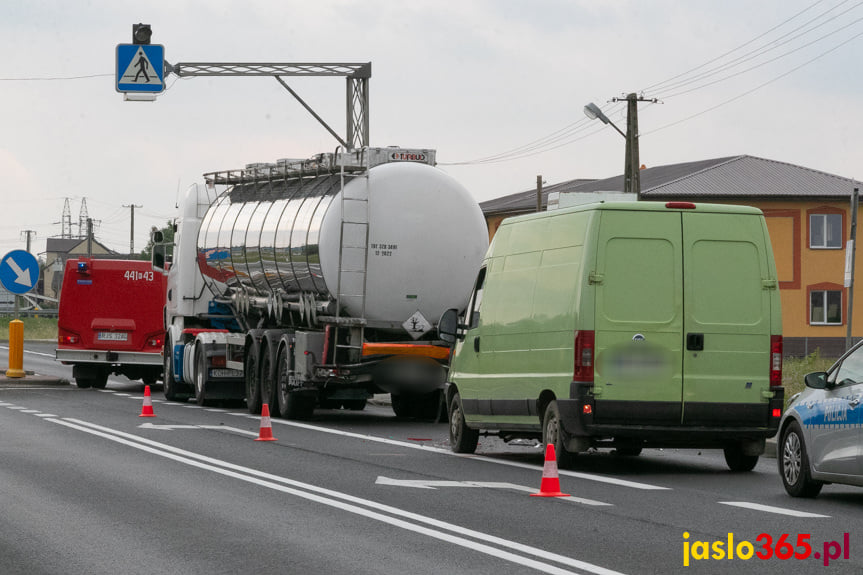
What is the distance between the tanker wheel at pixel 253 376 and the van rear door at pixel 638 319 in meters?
10.9

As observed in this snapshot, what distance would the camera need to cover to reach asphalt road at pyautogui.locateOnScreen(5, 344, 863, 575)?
905 cm

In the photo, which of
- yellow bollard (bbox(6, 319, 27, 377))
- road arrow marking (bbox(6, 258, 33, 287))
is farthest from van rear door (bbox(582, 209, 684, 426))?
yellow bollard (bbox(6, 319, 27, 377))

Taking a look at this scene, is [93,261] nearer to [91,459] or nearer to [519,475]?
[91,459]

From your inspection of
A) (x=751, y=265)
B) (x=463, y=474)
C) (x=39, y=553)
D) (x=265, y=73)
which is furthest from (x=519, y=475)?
(x=265, y=73)

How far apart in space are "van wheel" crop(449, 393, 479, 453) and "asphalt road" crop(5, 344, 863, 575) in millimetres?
258

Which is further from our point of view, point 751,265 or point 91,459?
point 91,459

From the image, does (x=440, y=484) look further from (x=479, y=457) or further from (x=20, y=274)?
(x=20, y=274)

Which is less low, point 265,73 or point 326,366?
point 265,73

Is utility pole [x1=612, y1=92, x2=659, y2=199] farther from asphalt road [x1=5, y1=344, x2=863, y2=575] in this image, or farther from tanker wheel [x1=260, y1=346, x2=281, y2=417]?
asphalt road [x1=5, y1=344, x2=863, y2=575]

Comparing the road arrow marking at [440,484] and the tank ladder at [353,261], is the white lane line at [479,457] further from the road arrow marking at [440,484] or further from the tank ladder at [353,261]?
the tank ladder at [353,261]

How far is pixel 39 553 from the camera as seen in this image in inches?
367

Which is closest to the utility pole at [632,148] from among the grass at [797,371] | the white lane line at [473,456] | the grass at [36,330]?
the grass at [797,371]

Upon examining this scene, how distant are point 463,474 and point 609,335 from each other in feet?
6.31

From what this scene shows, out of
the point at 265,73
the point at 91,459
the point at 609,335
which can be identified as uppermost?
the point at 265,73
